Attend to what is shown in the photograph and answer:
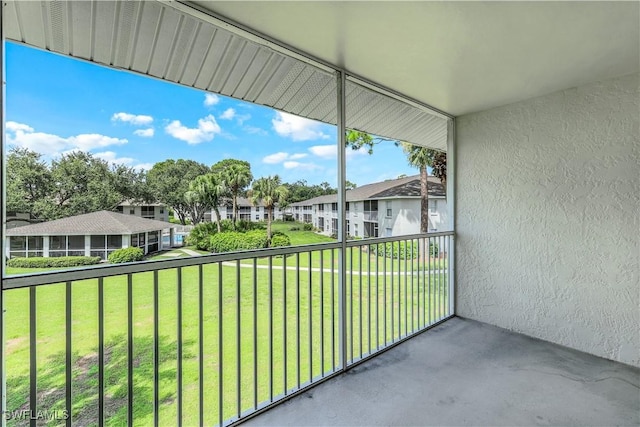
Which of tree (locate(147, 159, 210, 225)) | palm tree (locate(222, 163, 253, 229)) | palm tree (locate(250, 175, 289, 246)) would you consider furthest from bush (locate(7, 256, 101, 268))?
palm tree (locate(250, 175, 289, 246))

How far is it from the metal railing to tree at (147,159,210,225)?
0.30 m

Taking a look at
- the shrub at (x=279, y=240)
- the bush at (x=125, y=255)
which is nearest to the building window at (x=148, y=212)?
the bush at (x=125, y=255)

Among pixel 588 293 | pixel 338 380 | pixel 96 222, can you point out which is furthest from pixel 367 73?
pixel 588 293

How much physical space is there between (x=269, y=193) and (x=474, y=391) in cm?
196

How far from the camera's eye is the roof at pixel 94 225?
120cm

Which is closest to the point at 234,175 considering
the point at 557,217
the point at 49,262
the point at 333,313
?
the point at 49,262

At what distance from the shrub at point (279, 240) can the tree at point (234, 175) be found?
0.31 meters

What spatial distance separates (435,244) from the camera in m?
3.26

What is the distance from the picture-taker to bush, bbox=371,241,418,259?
9.07 ft

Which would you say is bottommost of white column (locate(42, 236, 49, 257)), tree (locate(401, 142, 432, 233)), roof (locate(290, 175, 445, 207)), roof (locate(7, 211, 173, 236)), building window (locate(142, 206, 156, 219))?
white column (locate(42, 236, 49, 257))

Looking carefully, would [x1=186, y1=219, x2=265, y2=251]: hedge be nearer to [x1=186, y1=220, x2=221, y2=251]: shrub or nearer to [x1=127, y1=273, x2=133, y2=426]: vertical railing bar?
[x1=186, y1=220, x2=221, y2=251]: shrub

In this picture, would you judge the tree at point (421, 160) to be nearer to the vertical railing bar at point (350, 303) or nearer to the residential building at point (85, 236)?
the vertical railing bar at point (350, 303)

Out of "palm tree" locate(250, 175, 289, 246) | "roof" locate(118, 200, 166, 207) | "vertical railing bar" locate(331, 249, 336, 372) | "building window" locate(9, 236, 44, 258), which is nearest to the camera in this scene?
"building window" locate(9, 236, 44, 258)

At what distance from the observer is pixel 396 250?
3.11 m
